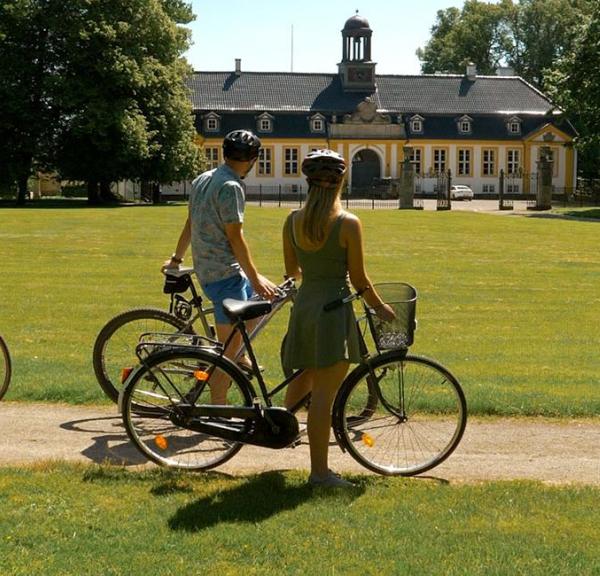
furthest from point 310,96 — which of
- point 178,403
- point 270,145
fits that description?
point 178,403

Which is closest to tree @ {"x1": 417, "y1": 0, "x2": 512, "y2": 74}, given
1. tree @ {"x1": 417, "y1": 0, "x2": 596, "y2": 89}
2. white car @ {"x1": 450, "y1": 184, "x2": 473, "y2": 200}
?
tree @ {"x1": 417, "y1": 0, "x2": 596, "y2": 89}

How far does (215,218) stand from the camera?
6633 millimetres

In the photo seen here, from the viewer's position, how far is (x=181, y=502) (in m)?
5.42

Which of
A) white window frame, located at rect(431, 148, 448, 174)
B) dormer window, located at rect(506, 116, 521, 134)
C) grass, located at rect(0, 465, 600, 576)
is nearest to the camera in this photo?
grass, located at rect(0, 465, 600, 576)

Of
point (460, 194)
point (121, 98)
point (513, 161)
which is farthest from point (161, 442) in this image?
point (513, 161)

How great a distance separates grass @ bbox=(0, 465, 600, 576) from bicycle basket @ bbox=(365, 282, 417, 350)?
2.66 feet

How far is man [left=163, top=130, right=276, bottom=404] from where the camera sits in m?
6.48

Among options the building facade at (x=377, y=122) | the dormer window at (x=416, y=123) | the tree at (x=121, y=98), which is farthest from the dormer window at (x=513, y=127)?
the tree at (x=121, y=98)

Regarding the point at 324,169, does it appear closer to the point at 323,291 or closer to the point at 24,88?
the point at 323,291

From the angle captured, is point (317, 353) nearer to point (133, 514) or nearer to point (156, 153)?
point (133, 514)

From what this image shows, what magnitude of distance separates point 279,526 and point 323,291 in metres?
1.33

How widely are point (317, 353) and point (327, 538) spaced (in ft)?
3.70

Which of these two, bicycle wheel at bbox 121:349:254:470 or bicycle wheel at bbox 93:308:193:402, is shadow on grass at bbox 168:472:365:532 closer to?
bicycle wheel at bbox 121:349:254:470

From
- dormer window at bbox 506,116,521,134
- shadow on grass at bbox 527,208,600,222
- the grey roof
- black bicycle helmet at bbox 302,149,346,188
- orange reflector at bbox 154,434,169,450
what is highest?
the grey roof
